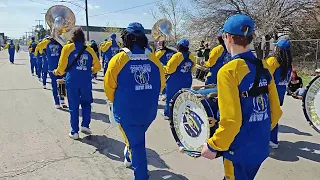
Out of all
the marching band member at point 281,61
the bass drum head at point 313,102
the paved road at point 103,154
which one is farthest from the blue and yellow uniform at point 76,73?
the bass drum head at point 313,102

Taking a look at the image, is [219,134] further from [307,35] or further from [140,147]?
[307,35]

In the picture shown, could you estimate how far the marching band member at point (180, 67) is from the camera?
635 centimetres

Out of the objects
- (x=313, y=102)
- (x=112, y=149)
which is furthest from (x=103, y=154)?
(x=313, y=102)

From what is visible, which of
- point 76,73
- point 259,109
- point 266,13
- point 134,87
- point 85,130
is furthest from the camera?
point 266,13

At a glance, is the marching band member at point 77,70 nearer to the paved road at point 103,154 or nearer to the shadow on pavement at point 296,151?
the paved road at point 103,154

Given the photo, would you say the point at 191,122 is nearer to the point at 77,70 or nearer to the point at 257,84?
the point at 257,84

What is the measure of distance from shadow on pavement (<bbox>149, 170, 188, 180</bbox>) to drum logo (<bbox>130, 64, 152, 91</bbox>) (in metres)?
1.34

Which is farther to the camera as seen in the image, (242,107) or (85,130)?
(85,130)

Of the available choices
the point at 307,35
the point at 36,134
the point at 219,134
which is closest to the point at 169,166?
the point at 219,134

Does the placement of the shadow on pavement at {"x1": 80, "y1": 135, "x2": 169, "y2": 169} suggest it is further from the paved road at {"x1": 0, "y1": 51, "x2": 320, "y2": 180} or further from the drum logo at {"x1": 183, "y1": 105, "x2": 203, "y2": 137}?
the drum logo at {"x1": 183, "y1": 105, "x2": 203, "y2": 137}

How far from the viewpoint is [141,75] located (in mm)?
3527

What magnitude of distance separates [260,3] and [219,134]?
66.0ft

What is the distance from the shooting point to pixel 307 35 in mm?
19062

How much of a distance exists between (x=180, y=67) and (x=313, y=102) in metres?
2.72
